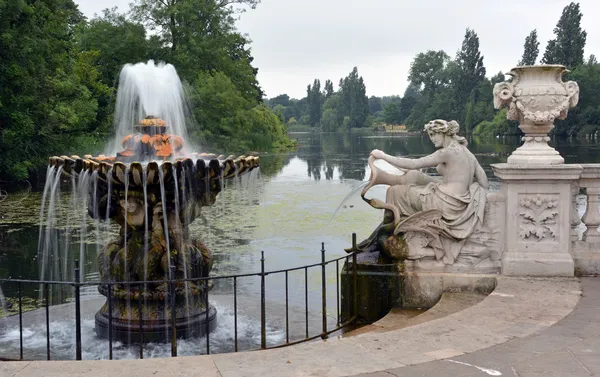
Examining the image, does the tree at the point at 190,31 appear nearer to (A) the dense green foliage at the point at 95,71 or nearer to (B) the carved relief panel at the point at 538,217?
(A) the dense green foliage at the point at 95,71

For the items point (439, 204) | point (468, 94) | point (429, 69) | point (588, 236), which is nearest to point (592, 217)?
point (588, 236)

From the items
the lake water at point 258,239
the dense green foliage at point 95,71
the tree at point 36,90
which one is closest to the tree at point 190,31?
the dense green foliage at point 95,71

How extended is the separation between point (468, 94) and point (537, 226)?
383 feet

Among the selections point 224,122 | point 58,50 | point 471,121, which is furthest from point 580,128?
point 58,50

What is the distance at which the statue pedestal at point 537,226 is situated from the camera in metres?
7.84

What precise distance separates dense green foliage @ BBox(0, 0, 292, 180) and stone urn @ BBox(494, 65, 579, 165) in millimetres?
21899

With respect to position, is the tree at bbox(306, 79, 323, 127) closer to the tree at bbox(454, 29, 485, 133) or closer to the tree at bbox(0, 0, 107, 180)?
the tree at bbox(454, 29, 485, 133)

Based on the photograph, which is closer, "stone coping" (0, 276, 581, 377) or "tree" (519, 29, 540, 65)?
"stone coping" (0, 276, 581, 377)

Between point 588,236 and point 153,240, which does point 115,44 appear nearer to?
point 153,240

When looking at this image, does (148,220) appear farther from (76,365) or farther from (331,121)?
(331,121)

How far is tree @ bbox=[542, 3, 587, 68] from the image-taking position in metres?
84.4

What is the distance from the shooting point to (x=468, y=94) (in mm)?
120938

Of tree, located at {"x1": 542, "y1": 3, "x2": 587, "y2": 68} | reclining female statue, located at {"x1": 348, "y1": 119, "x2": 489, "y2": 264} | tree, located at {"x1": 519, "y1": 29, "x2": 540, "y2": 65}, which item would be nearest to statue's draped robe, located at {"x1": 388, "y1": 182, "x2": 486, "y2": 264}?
reclining female statue, located at {"x1": 348, "y1": 119, "x2": 489, "y2": 264}

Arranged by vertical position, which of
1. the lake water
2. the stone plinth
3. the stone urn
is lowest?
the lake water
